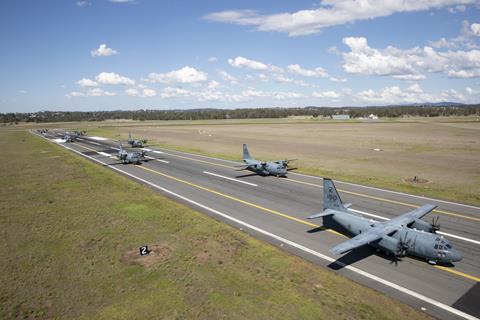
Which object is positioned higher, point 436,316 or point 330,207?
point 330,207

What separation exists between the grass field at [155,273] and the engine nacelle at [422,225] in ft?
Result: 28.6

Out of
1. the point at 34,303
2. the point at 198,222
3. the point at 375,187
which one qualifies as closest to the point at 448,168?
the point at 375,187

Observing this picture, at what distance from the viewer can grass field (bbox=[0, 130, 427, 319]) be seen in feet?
53.0

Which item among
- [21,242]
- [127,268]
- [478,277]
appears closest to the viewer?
[478,277]

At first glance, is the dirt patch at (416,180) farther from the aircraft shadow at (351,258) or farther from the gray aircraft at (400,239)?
the aircraft shadow at (351,258)

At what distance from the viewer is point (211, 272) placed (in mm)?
19906

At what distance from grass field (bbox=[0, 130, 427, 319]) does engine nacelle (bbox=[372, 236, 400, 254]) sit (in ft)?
14.1

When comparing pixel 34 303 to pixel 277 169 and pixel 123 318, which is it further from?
pixel 277 169

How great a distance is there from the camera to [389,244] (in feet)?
68.0

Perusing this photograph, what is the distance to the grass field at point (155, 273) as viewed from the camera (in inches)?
635

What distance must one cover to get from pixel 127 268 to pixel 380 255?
57.2 ft

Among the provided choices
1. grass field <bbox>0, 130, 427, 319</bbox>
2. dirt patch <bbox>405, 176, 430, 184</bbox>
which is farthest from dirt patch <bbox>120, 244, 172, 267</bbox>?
dirt patch <bbox>405, 176, 430, 184</bbox>

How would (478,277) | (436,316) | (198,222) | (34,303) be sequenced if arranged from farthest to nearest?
(198,222), (478,277), (34,303), (436,316)

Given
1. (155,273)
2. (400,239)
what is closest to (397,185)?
(400,239)
